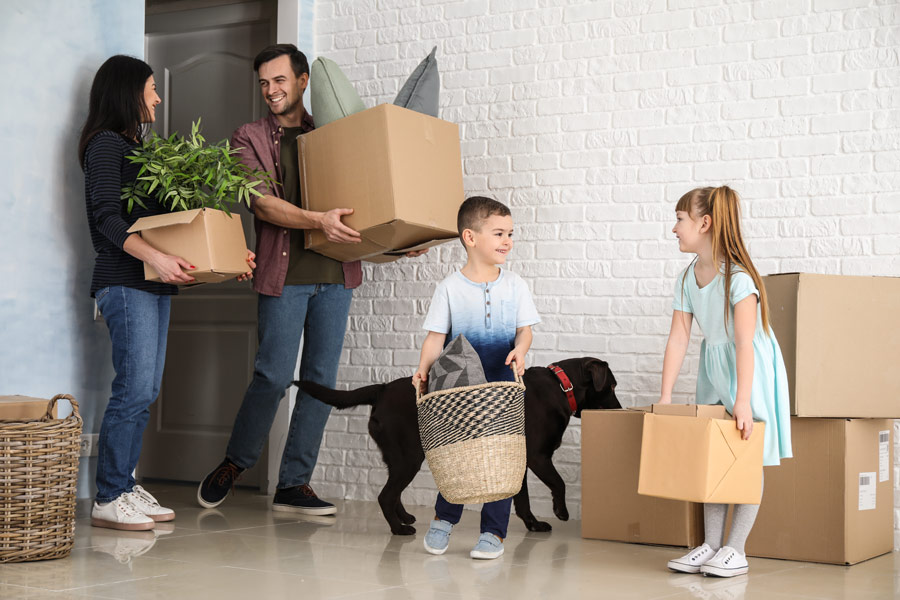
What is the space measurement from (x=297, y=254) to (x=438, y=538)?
45.1 inches

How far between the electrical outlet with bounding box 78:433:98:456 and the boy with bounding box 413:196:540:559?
1.27 meters

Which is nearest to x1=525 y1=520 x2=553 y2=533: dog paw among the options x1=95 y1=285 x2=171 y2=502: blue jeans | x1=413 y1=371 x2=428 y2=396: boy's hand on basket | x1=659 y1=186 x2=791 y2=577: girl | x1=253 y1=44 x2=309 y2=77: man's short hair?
x1=659 y1=186 x2=791 y2=577: girl

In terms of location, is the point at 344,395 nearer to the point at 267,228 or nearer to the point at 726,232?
the point at 267,228

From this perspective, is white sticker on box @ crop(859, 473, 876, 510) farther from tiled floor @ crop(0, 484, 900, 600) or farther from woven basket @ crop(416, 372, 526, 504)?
woven basket @ crop(416, 372, 526, 504)

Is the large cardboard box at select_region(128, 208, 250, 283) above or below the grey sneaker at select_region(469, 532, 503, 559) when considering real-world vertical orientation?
above

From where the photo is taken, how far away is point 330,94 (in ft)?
10.2

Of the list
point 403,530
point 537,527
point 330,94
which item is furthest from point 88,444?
point 537,527

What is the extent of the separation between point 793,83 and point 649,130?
50cm

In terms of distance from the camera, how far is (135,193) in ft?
9.59

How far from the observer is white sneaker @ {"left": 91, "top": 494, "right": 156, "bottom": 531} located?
289 cm

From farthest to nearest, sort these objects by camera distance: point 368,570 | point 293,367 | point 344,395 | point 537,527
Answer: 1. point 293,367
2. point 537,527
3. point 344,395
4. point 368,570

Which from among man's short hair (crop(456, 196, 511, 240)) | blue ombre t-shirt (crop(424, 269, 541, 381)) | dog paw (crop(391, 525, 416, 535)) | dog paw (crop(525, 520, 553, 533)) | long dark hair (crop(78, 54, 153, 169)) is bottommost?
dog paw (crop(525, 520, 553, 533))

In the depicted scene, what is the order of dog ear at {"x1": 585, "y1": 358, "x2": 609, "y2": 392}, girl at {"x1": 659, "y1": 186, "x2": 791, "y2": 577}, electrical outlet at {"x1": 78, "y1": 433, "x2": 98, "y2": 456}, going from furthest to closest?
1. electrical outlet at {"x1": 78, "y1": 433, "x2": 98, "y2": 456}
2. dog ear at {"x1": 585, "y1": 358, "x2": 609, "y2": 392}
3. girl at {"x1": 659, "y1": 186, "x2": 791, "y2": 577}

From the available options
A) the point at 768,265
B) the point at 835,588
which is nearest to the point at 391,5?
the point at 768,265
